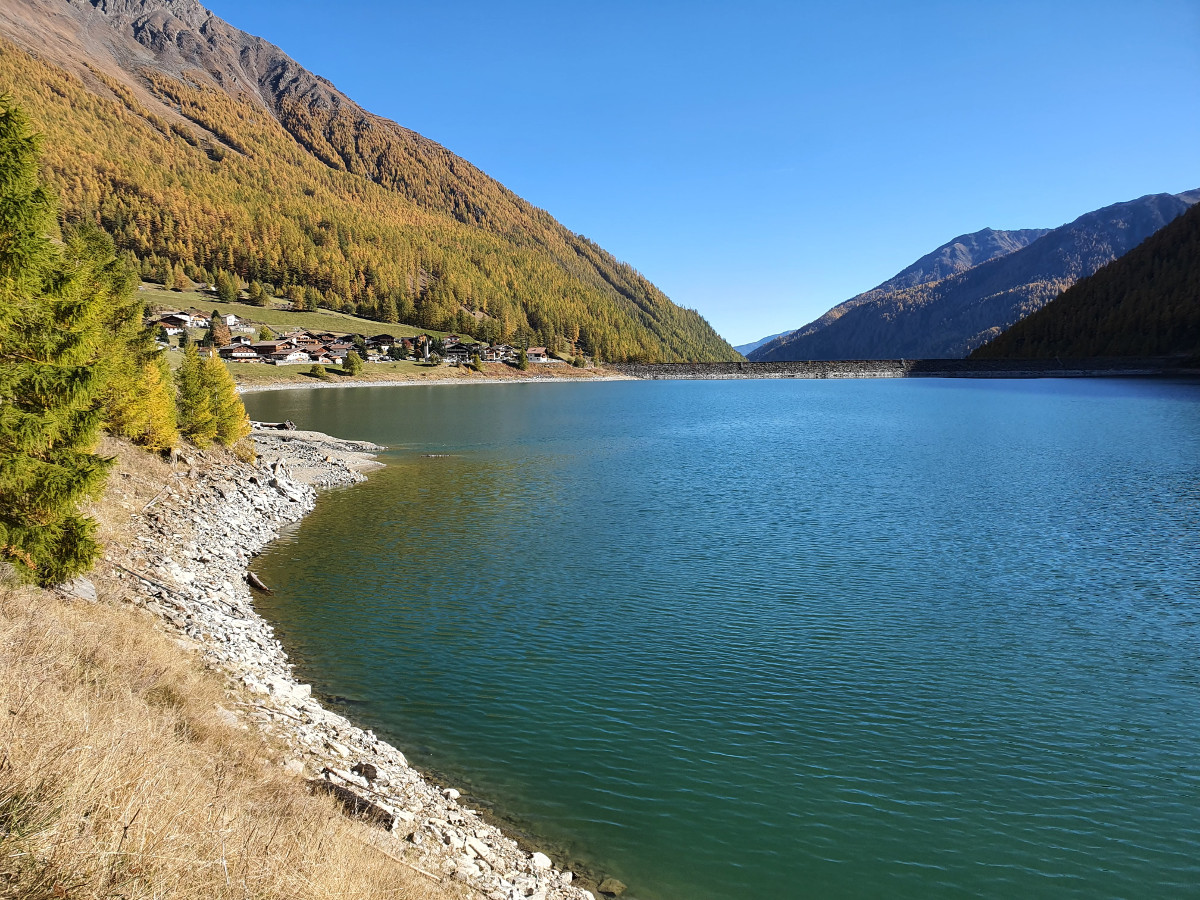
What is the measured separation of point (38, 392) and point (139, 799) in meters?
14.2

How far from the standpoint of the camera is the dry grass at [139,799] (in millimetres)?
6926

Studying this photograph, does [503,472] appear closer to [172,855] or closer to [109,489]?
[109,489]

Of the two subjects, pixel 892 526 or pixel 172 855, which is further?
pixel 892 526

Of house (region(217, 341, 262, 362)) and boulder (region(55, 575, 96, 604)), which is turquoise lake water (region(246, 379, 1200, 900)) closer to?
boulder (region(55, 575, 96, 604))

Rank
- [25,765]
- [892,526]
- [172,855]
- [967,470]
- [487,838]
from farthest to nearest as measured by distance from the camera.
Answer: [967,470], [892,526], [487,838], [25,765], [172,855]

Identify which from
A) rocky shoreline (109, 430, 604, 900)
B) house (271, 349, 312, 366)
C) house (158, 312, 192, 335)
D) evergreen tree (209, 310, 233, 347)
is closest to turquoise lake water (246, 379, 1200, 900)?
rocky shoreline (109, 430, 604, 900)

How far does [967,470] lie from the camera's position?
186ft

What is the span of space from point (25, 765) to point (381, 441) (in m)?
69.7

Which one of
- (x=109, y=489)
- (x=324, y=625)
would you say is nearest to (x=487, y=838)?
(x=324, y=625)

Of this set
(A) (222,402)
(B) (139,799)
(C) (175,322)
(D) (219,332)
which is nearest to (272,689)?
(B) (139,799)

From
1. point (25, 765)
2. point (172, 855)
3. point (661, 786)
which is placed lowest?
point (661, 786)

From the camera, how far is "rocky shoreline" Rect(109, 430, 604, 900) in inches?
488

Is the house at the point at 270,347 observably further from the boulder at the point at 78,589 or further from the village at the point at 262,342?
the boulder at the point at 78,589

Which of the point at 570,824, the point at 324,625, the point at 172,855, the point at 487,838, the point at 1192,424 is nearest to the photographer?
the point at 172,855
